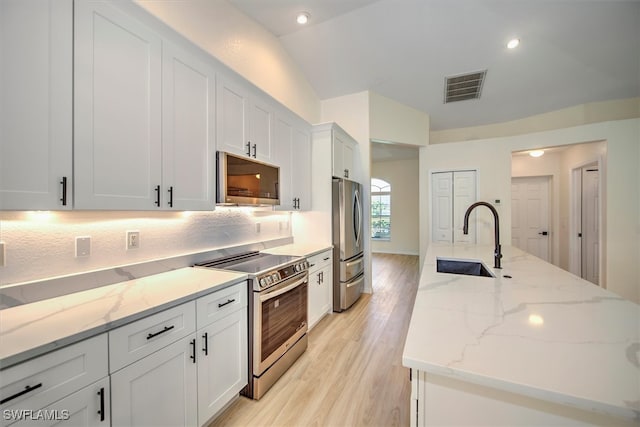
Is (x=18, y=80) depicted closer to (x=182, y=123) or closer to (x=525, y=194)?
(x=182, y=123)

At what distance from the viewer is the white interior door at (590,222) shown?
4.18 metres

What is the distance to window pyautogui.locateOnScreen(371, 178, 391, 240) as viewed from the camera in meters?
7.95

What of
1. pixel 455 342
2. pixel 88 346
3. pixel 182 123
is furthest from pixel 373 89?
pixel 88 346

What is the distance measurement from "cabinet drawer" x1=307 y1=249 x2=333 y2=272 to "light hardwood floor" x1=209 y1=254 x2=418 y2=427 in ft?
2.33

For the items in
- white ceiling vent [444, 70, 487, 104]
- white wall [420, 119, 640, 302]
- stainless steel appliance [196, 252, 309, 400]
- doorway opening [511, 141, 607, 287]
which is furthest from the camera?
doorway opening [511, 141, 607, 287]

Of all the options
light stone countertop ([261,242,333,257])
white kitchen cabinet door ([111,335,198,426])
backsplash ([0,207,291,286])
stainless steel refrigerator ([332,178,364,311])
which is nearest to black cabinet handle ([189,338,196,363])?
white kitchen cabinet door ([111,335,198,426])

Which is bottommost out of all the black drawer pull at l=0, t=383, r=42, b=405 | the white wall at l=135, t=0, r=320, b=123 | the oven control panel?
the black drawer pull at l=0, t=383, r=42, b=405

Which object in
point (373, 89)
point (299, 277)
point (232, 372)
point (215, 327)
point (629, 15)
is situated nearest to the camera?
point (215, 327)

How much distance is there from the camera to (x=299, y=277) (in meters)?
2.24

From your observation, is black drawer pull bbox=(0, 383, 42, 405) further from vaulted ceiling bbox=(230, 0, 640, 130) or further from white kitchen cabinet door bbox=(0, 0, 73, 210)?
vaulted ceiling bbox=(230, 0, 640, 130)

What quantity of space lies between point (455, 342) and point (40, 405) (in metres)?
1.42

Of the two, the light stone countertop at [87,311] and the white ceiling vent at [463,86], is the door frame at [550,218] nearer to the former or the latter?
the white ceiling vent at [463,86]

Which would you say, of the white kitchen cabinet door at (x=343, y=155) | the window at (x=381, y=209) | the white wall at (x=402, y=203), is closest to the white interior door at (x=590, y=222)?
the white wall at (x=402, y=203)

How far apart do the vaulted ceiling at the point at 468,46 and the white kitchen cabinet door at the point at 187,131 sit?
4.86ft
